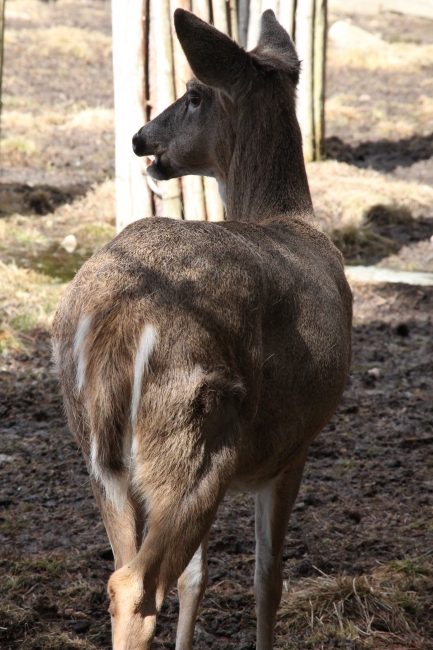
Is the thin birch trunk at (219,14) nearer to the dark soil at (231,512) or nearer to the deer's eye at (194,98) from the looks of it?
the deer's eye at (194,98)

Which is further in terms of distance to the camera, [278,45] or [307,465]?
[307,465]

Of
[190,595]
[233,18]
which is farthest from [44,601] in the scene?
[233,18]

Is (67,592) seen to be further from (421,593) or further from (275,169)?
(275,169)

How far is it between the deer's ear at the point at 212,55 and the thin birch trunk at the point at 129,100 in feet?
7.12

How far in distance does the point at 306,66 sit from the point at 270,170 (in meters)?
6.92

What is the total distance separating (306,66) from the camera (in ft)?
33.2

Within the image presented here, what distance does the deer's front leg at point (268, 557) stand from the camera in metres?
3.15

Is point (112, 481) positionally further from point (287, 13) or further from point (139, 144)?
point (287, 13)

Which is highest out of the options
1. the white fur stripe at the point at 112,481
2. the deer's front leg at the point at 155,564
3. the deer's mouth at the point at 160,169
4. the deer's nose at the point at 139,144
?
the deer's nose at the point at 139,144

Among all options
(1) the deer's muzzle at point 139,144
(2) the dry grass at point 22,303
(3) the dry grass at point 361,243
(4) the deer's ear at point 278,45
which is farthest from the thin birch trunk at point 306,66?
(1) the deer's muzzle at point 139,144

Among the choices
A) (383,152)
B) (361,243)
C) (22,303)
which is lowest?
(22,303)

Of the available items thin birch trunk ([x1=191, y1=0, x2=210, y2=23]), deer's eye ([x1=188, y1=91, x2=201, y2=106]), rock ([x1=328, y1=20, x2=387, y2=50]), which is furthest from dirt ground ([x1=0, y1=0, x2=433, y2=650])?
rock ([x1=328, y1=20, x2=387, y2=50])

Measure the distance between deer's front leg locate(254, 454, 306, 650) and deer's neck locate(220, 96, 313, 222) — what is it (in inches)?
45.9

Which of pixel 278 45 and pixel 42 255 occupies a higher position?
pixel 278 45
